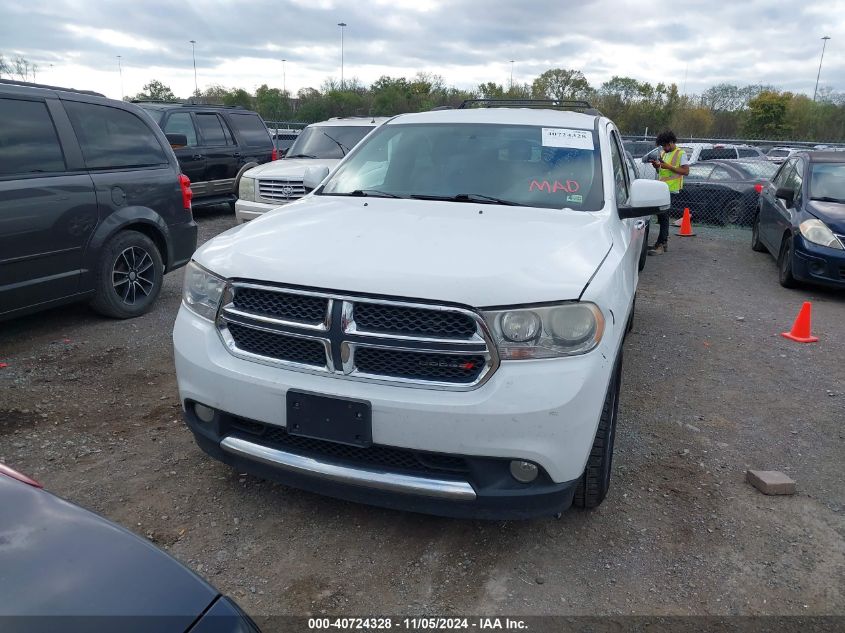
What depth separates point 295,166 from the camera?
959 cm

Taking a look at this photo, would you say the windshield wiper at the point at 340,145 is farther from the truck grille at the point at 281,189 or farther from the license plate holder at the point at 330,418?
the license plate holder at the point at 330,418

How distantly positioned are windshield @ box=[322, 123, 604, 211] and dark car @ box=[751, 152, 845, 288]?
198 inches

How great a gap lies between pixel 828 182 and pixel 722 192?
4973 millimetres

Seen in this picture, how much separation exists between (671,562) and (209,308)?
2.29 metres

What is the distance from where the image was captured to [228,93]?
214ft

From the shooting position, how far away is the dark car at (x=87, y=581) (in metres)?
1.33

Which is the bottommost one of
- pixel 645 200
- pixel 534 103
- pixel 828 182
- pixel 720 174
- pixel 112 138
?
pixel 720 174

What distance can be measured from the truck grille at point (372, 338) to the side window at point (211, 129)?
394 inches

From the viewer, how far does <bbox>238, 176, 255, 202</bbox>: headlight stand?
30.9 ft

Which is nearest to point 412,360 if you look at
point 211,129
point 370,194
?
point 370,194

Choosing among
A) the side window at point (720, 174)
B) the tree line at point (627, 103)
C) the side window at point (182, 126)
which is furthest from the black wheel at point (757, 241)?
the tree line at point (627, 103)

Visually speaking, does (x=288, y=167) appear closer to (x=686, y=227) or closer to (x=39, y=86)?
(x=39, y=86)

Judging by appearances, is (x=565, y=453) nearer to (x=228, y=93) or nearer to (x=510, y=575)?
(x=510, y=575)

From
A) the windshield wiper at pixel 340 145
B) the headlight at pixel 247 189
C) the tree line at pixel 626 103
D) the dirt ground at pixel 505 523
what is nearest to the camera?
the dirt ground at pixel 505 523
